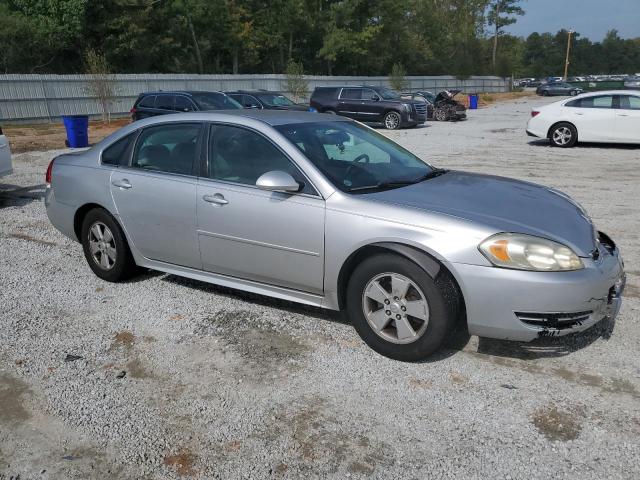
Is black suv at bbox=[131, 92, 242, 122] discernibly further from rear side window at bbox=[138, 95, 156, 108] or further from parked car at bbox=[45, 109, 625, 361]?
parked car at bbox=[45, 109, 625, 361]

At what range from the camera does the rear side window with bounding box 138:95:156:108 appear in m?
17.8

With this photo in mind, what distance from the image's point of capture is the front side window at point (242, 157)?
163 inches

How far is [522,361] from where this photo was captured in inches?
144

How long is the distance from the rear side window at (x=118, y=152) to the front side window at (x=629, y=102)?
13.3 meters

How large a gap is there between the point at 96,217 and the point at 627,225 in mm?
5923

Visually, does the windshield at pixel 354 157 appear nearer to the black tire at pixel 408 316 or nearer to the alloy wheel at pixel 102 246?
the black tire at pixel 408 316

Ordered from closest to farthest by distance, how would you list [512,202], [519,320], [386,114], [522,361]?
[519,320]
[522,361]
[512,202]
[386,114]

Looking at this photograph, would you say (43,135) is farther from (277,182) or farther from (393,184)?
(393,184)

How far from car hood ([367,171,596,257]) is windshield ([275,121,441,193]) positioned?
0.58ft

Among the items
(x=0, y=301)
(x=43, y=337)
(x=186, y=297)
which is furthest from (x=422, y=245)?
(x=0, y=301)

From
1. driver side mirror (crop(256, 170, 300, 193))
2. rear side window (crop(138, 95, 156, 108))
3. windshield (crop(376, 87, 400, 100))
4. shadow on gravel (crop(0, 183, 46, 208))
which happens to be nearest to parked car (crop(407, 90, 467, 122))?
windshield (crop(376, 87, 400, 100))

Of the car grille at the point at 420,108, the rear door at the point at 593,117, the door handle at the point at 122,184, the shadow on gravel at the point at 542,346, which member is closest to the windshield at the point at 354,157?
the shadow on gravel at the point at 542,346

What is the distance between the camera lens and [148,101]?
17844 millimetres

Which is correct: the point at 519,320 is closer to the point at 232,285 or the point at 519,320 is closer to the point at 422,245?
the point at 422,245
